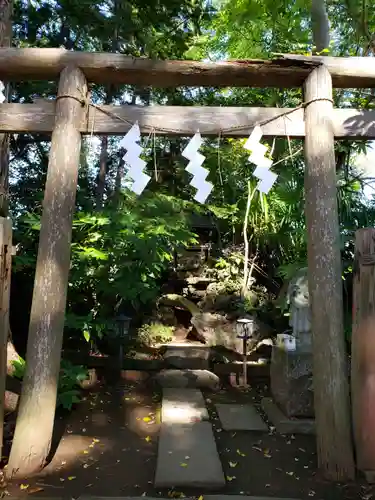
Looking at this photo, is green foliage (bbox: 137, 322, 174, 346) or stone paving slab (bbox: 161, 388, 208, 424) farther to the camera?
green foliage (bbox: 137, 322, 174, 346)

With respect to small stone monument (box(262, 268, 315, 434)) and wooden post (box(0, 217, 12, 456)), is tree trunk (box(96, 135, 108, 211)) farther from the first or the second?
wooden post (box(0, 217, 12, 456))

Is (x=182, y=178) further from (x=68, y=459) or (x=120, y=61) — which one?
(x=68, y=459)

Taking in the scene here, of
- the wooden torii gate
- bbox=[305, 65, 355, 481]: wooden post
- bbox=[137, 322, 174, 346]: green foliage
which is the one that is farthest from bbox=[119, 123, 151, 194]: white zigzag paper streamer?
bbox=[137, 322, 174, 346]: green foliage

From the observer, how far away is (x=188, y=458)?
3.38m

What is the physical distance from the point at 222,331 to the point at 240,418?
375 centimetres

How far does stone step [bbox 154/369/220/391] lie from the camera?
20.0 feet

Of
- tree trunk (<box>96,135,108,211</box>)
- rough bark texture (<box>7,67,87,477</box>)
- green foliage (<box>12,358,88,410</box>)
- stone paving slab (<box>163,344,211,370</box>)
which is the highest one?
tree trunk (<box>96,135,108,211</box>)

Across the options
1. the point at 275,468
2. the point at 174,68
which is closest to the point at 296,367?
the point at 275,468

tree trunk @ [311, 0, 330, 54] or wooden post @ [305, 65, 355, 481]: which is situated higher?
tree trunk @ [311, 0, 330, 54]

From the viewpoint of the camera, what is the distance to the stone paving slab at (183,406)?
455 centimetres

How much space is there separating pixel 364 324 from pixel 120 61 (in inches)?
118

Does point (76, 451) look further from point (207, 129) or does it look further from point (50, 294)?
point (207, 129)

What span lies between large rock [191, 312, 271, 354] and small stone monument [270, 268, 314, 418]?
9.27 feet

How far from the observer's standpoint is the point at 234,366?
7.07 meters
